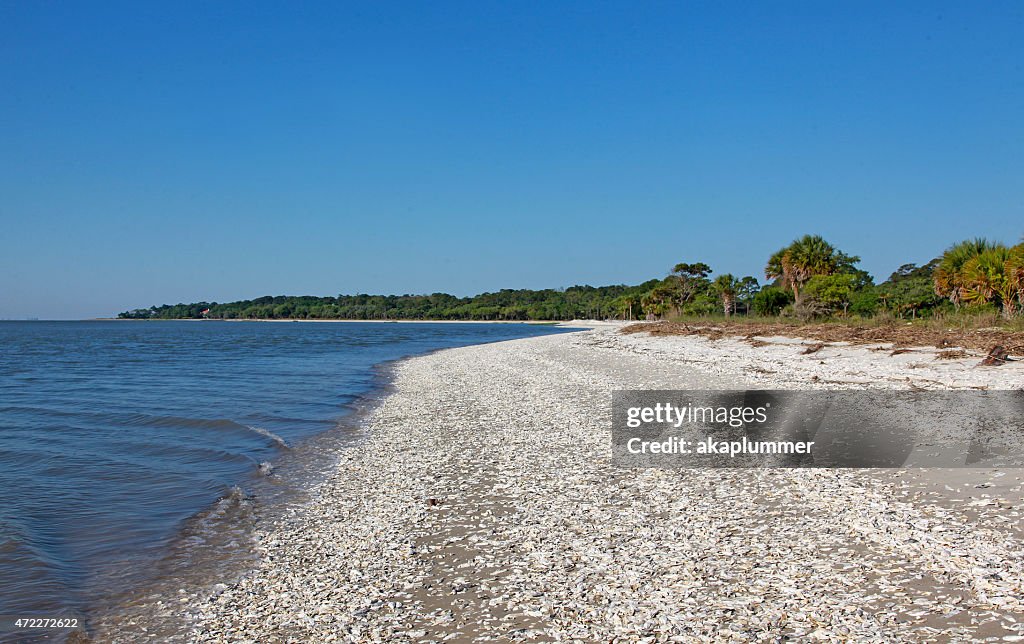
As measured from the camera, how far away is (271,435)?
47.9ft

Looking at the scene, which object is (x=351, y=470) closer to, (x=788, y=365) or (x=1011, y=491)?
(x=1011, y=491)

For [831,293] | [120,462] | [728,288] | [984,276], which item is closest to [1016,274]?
[984,276]

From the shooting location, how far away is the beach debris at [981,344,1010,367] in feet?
54.7

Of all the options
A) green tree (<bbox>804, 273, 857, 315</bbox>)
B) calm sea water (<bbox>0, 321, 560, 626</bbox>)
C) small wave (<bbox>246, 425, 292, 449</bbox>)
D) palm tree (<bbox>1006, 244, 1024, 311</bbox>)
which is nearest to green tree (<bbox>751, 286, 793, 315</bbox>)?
green tree (<bbox>804, 273, 857, 315</bbox>)

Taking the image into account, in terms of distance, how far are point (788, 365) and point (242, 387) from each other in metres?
19.9

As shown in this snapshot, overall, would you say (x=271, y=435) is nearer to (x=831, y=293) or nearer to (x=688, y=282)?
(x=831, y=293)

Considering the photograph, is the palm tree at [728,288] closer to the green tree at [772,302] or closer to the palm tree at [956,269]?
the green tree at [772,302]

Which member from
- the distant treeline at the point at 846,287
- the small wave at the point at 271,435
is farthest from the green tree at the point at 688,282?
the small wave at the point at 271,435

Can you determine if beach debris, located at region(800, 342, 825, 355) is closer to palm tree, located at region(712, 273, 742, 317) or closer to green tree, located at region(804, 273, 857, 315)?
green tree, located at region(804, 273, 857, 315)

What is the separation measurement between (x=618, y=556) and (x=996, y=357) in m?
16.1

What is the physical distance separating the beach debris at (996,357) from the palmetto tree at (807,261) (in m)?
37.1

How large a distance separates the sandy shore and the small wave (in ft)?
10.4

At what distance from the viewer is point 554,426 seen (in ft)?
42.4

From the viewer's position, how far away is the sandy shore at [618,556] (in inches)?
189
